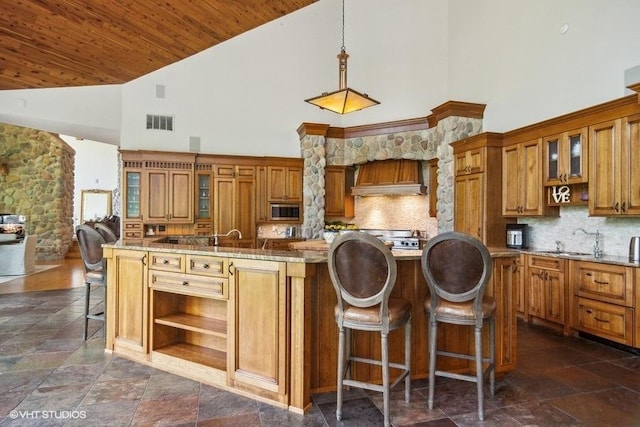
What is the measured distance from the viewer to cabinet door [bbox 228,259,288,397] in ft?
7.98

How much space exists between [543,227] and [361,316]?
3.89m

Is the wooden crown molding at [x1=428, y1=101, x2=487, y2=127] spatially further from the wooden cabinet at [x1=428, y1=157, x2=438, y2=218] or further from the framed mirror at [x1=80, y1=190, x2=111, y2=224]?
the framed mirror at [x1=80, y1=190, x2=111, y2=224]

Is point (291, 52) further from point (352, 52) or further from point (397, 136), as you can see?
point (397, 136)

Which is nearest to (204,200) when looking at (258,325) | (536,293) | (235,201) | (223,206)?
(223,206)

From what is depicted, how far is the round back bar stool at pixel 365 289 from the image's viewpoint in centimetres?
215

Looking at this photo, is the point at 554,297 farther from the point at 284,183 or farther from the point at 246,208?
the point at 246,208

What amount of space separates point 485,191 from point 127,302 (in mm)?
4543

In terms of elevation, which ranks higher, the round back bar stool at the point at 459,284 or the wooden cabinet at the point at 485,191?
the wooden cabinet at the point at 485,191

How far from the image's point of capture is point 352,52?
770cm

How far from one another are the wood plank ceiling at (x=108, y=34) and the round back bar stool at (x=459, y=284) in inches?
215

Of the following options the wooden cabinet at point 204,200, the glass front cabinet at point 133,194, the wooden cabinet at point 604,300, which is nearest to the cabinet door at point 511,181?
the wooden cabinet at point 604,300

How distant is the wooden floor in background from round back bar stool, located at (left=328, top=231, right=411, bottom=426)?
6090 mm

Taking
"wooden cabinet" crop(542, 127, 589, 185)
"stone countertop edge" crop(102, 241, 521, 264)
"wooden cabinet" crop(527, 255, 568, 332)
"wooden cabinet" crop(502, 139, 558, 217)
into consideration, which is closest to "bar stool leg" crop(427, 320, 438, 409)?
"stone countertop edge" crop(102, 241, 521, 264)

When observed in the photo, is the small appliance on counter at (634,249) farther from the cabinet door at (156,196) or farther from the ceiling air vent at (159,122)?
the ceiling air vent at (159,122)
